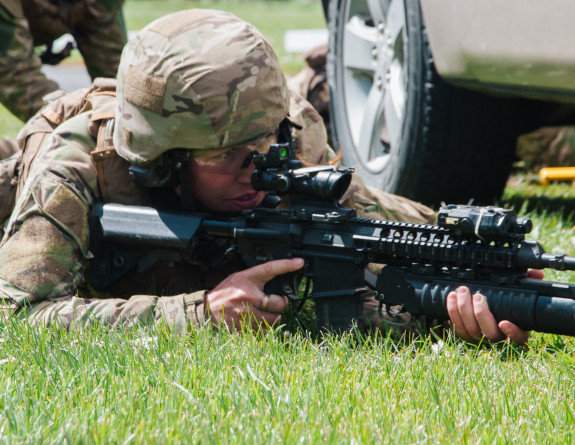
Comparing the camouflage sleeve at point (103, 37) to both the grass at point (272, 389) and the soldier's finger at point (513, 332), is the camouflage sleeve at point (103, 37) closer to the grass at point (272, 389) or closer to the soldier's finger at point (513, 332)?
the grass at point (272, 389)

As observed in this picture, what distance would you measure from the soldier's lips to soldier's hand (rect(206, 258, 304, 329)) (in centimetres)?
33

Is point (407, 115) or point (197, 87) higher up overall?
point (197, 87)

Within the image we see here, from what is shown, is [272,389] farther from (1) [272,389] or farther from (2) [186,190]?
(2) [186,190]

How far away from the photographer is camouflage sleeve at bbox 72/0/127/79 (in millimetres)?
6453

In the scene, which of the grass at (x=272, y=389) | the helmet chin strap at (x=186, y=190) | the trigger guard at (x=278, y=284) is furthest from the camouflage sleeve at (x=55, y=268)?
the helmet chin strap at (x=186, y=190)

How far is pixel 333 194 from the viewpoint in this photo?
9.73ft

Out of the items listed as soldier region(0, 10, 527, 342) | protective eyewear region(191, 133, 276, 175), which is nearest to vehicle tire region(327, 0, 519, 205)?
soldier region(0, 10, 527, 342)

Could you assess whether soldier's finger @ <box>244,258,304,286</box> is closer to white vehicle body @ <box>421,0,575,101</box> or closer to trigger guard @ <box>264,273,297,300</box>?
trigger guard @ <box>264,273,297,300</box>

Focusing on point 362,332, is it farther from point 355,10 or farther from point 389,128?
point 355,10

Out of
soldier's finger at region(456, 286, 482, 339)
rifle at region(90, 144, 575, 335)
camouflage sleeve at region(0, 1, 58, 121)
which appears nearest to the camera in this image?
rifle at region(90, 144, 575, 335)

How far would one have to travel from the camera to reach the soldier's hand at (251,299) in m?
3.02

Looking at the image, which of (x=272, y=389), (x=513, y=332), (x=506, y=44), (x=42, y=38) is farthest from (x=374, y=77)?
(x=42, y=38)

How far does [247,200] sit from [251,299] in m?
0.45

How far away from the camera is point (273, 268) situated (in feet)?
9.91
